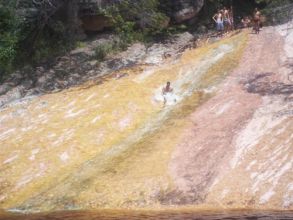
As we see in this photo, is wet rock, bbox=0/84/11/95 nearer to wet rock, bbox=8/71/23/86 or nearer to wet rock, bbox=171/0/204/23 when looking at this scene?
wet rock, bbox=8/71/23/86

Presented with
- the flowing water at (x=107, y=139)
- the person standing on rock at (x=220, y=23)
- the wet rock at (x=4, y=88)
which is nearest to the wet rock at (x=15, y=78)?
the wet rock at (x=4, y=88)

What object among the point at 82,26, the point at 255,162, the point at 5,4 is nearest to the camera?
the point at 255,162

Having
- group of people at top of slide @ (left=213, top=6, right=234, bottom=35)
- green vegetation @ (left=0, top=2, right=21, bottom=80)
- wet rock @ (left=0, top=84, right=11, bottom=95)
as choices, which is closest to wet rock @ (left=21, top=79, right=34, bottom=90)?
wet rock @ (left=0, top=84, right=11, bottom=95)

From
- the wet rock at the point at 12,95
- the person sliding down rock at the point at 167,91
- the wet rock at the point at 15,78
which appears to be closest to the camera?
the person sliding down rock at the point at 167,91

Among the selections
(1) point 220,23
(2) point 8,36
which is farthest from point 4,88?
(1) point 220,23

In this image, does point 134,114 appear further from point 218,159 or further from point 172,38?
point 172,38

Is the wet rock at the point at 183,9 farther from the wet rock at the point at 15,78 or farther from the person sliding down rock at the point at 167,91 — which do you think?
the wet rock at the point at 15,78

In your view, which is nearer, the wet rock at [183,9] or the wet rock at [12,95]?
the wet rock at [12,95]

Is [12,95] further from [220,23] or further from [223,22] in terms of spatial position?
[223,22]

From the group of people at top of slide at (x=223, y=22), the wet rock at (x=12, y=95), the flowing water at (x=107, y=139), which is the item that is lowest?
the flowing water at (x=107, y=139)

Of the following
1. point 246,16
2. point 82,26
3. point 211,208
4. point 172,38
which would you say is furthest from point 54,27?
point 211,208

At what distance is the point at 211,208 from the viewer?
16.9 metres

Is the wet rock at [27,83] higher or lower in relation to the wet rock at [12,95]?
higher

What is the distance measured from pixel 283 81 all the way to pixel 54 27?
14700 mm
